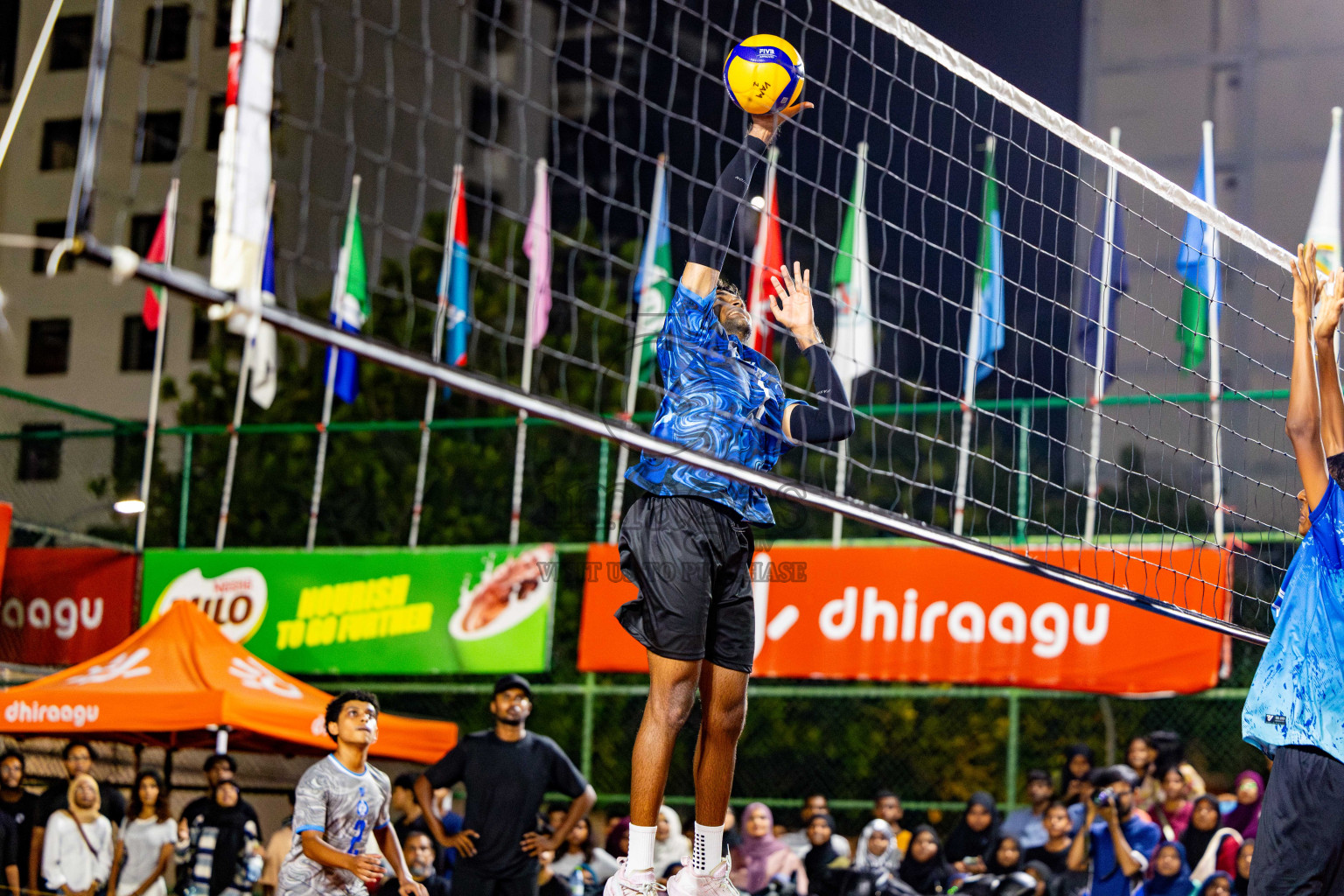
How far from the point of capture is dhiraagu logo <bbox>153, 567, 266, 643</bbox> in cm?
1338

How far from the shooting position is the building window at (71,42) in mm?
34562

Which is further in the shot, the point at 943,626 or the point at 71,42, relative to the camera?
the point at 71,42

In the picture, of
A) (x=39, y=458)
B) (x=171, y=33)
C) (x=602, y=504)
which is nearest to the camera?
(x=602, y=504)

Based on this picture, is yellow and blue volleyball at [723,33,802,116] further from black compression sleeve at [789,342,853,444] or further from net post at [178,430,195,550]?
net post at [178,430,195,550]

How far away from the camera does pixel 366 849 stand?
7020mm

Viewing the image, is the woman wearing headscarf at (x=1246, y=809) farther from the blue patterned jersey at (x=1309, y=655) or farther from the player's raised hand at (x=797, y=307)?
the player's raised hand at (x=797, y=307)

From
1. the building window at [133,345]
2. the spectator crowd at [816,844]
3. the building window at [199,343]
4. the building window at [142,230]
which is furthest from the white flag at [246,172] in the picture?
the building window at [133,345]

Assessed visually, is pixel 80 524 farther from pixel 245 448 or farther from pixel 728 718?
pixel 728 718

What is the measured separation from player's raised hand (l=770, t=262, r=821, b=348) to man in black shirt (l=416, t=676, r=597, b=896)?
3.59 m

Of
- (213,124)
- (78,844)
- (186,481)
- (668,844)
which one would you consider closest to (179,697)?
(78,844)

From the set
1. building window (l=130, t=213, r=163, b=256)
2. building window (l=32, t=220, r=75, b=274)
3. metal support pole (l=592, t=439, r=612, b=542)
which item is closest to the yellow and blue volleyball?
metal support pole (l=592, t=439, r=612, b=542)

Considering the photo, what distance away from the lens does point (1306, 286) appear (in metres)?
4.23

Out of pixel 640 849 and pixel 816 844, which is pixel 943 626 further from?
pixel 640 849

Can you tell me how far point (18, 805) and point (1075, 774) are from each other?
749 centimetres
